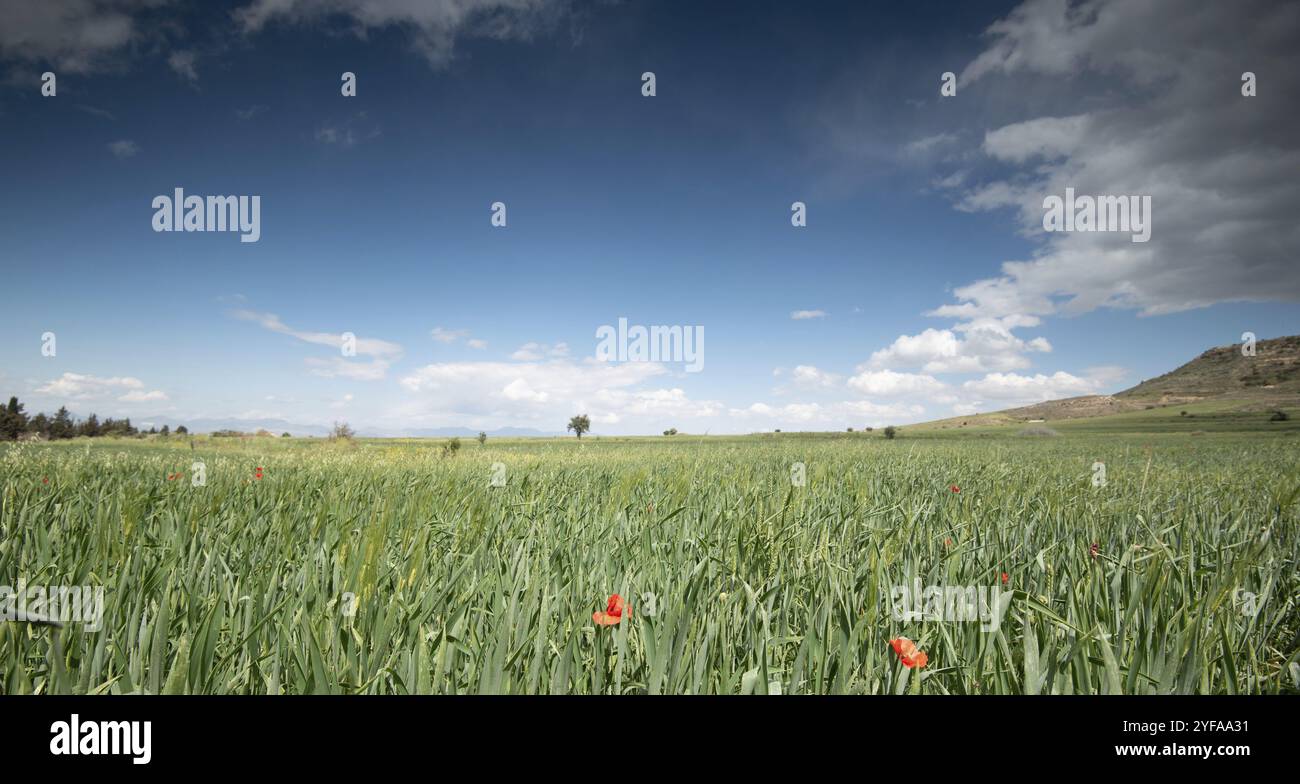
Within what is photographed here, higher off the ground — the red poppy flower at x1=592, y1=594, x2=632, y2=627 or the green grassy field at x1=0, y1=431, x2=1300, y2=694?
the red poppy flower at x1=592, y1=594, x2=632, y2=627

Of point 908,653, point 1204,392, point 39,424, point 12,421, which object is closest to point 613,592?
point 908,653

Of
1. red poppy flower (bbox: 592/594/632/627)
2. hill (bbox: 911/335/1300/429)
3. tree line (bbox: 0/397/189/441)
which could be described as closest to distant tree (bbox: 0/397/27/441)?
tree line (bbox: 0/397/189/441)

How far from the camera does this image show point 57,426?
50469mm

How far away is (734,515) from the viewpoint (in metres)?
3.71

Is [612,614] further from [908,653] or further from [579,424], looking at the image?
[579,424]

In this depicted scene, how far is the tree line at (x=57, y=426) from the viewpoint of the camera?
144 feet

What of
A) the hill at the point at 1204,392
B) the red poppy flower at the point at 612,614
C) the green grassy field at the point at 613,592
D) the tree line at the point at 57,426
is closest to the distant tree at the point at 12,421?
the tree line at the point at 57,426

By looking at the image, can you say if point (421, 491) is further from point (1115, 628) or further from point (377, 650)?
point (1115, 628)

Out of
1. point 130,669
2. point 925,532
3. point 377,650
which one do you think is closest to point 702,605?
point 377,650

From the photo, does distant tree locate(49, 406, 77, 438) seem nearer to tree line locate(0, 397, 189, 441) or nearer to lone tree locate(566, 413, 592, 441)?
tree line locate(0, 397, 189, 441)

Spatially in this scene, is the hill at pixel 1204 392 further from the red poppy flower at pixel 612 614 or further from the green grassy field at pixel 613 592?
the red poppy flower at pixel 612 614

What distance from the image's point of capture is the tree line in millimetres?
43875

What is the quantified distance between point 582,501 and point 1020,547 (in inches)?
132

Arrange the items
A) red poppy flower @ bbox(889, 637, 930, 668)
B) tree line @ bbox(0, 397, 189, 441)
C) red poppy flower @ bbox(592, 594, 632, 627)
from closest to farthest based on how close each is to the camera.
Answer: red poppy flower @ bbox(889, 637, 930, 668), red poppy flower @ bbox(592, 594, 632, 627), tree line @ bbox(0, 397, 189, 441)
